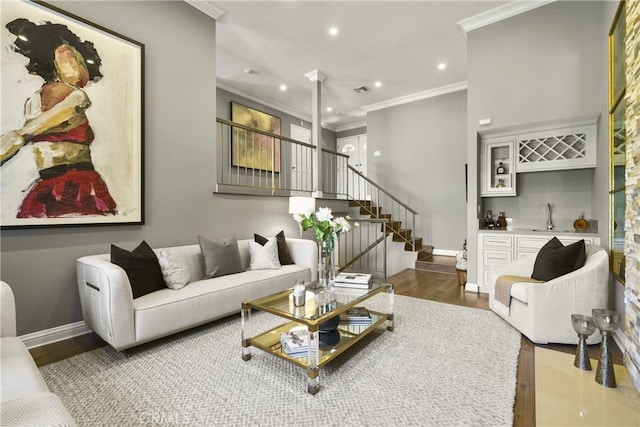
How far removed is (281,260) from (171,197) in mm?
1479

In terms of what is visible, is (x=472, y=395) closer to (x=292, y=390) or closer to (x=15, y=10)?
(x=292, y=390)

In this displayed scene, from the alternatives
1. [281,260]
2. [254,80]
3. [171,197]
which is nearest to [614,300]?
[281,260]

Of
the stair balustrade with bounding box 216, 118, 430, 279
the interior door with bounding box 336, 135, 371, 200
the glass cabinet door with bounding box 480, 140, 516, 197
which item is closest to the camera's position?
the glass cabinet door with bounding box 480, 140, 516, 197

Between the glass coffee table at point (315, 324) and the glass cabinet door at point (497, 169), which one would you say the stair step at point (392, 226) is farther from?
the glass coffee table at point (315, 324)

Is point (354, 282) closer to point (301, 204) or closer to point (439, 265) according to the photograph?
point (301, 204)

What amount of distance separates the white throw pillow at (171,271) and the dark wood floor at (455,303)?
0.70 meters

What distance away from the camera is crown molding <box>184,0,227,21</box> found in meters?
3.49

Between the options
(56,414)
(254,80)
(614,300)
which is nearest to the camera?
(56,414)

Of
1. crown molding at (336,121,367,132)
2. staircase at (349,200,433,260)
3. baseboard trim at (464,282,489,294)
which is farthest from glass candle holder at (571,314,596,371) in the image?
crown molding at (336,121,367,132)

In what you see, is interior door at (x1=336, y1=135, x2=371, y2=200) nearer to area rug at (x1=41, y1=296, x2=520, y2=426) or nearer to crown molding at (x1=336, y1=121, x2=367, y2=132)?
crown molding at (x1=336, y1=121, x2=367, y2=132)

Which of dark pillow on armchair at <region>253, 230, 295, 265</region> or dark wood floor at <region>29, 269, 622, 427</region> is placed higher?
dark pillow on armchair at <region>253, 230, 295, 265</region>

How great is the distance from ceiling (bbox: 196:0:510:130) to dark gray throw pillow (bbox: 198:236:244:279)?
2963 mm

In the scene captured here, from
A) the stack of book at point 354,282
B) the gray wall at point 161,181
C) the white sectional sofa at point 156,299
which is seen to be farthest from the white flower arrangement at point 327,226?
the gray wall at point 161,181

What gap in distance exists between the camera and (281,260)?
363 centimetres
